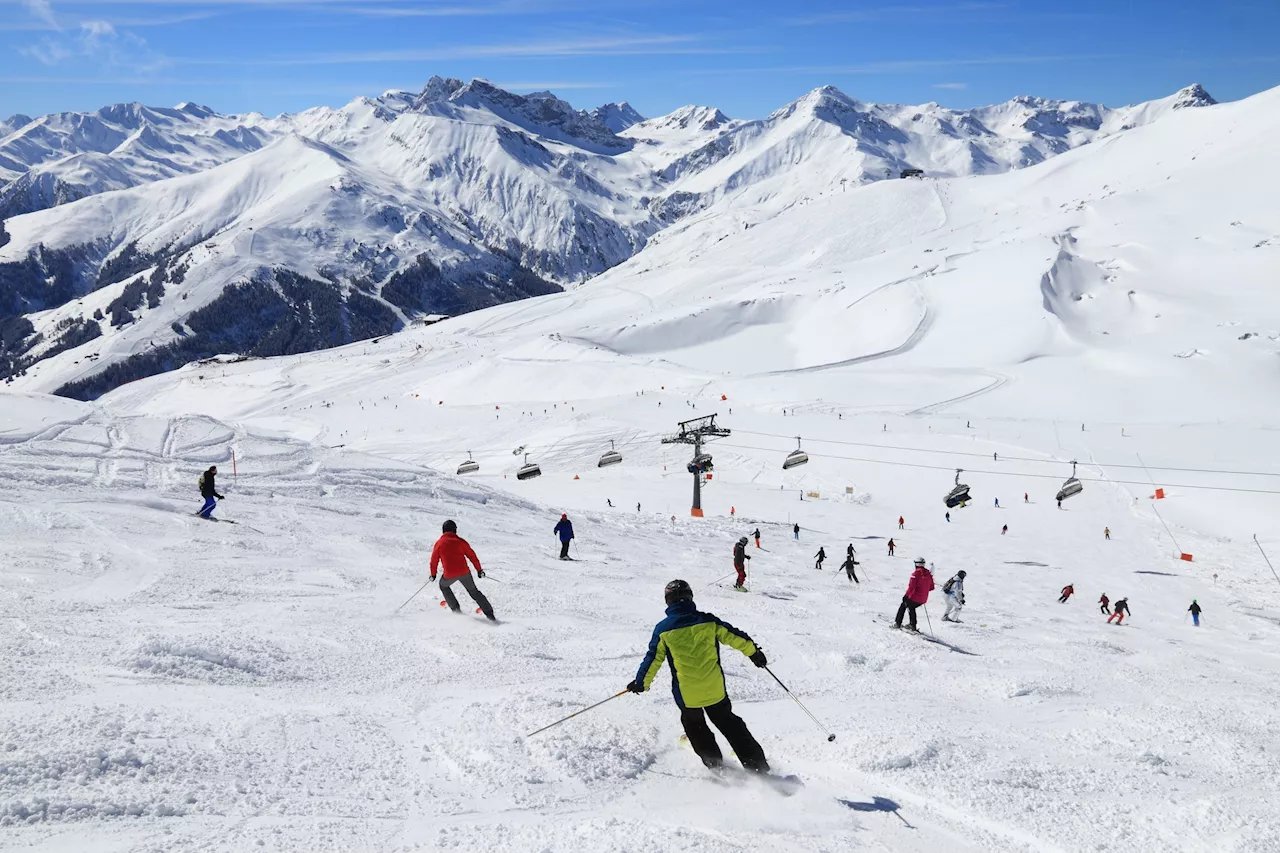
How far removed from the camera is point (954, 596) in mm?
16625

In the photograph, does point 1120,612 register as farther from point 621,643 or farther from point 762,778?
point 762,778

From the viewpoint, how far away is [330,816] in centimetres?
574

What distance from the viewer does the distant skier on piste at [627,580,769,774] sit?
6.89 meters

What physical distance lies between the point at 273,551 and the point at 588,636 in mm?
7821

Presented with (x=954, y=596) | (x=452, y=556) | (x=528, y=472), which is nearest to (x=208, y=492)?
(x=452, y=556)

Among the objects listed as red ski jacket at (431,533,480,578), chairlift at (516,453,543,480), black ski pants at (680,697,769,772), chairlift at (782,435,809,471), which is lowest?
chairlift at (516,453,543,480)

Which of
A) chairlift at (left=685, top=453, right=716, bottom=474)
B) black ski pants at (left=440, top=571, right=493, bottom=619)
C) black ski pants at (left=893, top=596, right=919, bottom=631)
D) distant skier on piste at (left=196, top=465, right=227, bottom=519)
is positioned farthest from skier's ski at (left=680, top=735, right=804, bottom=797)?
chairlift at (left=685, top=453, right=716, bottom=474)

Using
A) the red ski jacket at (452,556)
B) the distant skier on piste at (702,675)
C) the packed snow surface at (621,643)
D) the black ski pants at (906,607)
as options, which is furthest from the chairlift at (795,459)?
the distant skier on piste at (702,675)

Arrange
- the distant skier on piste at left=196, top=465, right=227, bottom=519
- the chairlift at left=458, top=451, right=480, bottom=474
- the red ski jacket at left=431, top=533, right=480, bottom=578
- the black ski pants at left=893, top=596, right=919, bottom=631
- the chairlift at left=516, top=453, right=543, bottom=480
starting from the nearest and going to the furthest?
the red ski jacket at left=431, top=533, right=480, bottom=578
the black ski pants at left=893, top=596, right=919, bottom=631
the distant skier on piste at left=196, top=465, right=227, bottom=519
the chairlift at left=516, top=453, right=543, bottom=480
the chairlift at left=458, top=451, right=480, bottom=474

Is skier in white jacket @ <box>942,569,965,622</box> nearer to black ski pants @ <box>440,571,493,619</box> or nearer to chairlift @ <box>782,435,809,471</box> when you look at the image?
black ski pants @ <box>440,571,493,619</box>

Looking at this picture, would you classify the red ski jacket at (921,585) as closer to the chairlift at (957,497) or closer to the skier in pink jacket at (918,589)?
the skier in pink jacket at (918,589)

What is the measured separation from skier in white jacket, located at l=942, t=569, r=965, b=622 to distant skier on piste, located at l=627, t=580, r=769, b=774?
1095cm

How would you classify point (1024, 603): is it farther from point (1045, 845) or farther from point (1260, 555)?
point (1260, 555)

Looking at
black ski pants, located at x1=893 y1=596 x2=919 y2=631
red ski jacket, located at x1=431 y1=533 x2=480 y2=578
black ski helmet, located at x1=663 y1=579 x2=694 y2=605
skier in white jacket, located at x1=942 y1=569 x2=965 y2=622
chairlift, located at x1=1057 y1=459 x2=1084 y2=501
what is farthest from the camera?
chairlift, located at x1=1057 y1=459 x2=1084 y2=501
